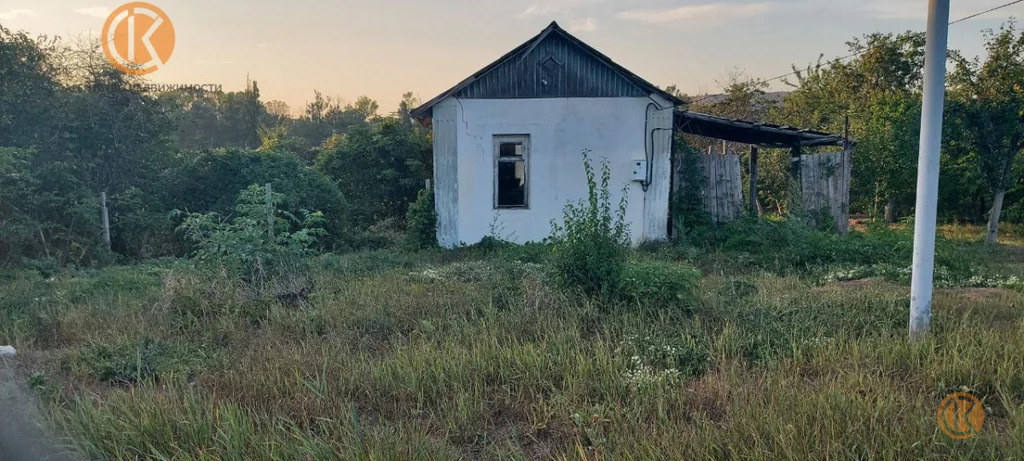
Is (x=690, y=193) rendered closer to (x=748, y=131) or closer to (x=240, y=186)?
(x=748, y=131)

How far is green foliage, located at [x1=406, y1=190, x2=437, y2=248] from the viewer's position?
440 inches

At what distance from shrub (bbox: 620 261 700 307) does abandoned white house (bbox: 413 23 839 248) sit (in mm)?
5745

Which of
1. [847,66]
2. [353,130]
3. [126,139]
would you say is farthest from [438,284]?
[847,66]

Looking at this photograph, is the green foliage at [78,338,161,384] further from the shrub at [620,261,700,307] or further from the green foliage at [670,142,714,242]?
the green foliage at [670,142,714,242]

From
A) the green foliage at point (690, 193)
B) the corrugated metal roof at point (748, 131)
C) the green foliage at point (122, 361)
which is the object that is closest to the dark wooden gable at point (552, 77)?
the corrugated metal roof at point (748, 131)

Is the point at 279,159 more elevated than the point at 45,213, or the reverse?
the point at 279,159

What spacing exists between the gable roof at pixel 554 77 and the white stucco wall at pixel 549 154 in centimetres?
15

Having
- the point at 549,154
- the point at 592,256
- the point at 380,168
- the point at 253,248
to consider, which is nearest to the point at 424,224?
the point at 549,154

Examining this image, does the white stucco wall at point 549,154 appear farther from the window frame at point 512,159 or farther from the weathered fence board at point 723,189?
the weathered fence board at point 723,189

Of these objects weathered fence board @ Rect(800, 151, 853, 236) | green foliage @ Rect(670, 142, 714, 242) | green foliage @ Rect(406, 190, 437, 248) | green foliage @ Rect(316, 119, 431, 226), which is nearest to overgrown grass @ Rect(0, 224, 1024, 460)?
green foliage @ Rect(406, 190, 437, 248)

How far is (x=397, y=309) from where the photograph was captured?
5.36m

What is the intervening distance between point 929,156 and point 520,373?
3023 mm

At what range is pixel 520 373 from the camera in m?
3.64

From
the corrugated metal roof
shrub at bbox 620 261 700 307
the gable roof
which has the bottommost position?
shrub at bbox 620 261 700 307
